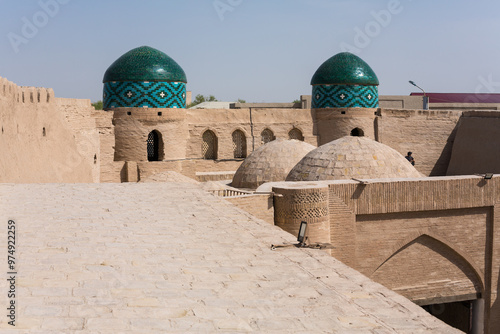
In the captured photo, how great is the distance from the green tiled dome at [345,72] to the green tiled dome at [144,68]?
18.5 feet

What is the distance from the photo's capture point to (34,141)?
1191cm

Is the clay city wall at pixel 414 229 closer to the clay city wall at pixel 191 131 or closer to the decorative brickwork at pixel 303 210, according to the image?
the decorative brickwork at pixel 303 210

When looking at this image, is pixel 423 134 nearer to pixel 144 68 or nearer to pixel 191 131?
pixel 191 131

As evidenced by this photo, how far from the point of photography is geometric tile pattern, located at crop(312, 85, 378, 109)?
23.2m

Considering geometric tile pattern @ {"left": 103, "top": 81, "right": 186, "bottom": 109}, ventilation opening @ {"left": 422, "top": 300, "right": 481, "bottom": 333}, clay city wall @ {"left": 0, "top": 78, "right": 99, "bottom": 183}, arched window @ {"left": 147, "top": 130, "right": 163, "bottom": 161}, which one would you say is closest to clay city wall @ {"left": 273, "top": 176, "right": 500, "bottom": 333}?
ventilation opening @ {"left": 422, "top": 300, "right": 481, "bottom": 333}

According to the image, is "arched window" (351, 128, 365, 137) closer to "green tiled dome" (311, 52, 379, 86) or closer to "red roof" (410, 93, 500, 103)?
"green tiled dome" (311, 52, 379, 86)

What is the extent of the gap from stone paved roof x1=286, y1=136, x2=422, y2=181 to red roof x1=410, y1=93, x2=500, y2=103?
2637 centimetres

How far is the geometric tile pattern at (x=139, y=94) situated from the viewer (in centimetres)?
2009

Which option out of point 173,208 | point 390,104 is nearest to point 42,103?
point 173,208

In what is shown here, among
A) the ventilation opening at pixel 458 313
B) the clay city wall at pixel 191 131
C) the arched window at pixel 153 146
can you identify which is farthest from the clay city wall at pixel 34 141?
the ventilation opening at pixel 458 313

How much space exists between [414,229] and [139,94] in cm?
1115

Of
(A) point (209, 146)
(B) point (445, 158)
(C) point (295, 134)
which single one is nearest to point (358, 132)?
(C) point (295, 134)

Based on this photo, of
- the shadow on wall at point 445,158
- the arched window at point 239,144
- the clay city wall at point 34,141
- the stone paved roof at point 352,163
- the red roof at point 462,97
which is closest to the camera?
the clay city wall at point 34,141

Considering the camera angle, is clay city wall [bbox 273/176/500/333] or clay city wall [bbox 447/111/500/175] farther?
clay city wall [bbox 447/111/500/175]
